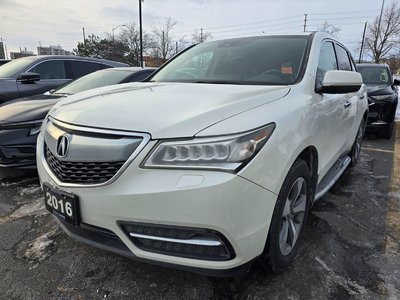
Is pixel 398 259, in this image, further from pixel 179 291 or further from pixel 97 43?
pixel 97 43

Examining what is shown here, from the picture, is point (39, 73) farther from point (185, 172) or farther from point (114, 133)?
point (185, 172)

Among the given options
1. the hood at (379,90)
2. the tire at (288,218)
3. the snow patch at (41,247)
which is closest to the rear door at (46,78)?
the snow patch at (41,247)

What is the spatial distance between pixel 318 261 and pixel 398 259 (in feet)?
1.98

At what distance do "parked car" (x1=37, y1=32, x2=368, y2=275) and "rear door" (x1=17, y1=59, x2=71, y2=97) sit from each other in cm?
412

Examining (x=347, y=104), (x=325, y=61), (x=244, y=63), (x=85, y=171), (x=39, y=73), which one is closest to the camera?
(x=85, y=171)

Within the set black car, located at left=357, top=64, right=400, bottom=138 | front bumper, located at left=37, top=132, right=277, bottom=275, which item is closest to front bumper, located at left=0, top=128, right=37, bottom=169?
front bumper, located at left=37, top=132, right=277, bottom=275

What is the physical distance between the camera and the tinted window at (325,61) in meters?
2.78

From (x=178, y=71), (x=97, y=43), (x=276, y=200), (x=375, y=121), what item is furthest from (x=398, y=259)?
(x=97, y=43)

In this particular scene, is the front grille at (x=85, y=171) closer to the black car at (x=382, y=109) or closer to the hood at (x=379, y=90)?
the black car at (x=382, y=109)

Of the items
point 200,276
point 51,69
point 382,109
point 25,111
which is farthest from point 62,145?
point 382,109

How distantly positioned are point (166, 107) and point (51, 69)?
5.24 metres

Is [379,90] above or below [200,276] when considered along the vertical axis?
above

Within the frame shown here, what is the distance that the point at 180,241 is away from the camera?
176cm

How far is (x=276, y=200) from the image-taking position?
1887 millimetres
